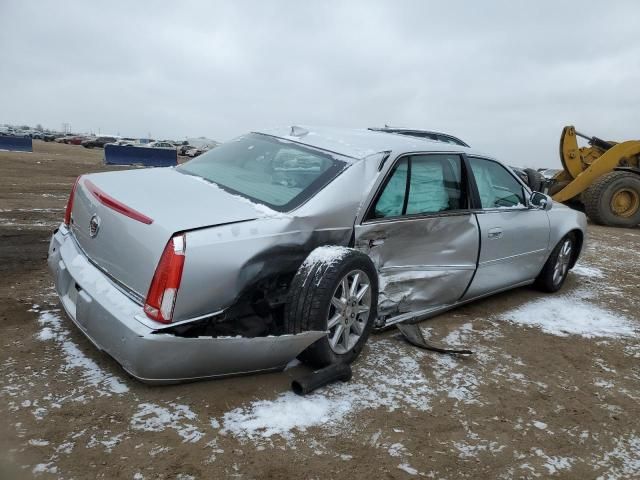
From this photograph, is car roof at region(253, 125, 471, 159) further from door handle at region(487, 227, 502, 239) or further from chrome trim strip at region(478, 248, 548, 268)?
chrome trim strip at region(478, 248, 548, 268)

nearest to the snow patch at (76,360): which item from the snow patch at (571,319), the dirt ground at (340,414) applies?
the dirt ground at (340,414)

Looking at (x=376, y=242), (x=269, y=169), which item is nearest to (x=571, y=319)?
(x=376, y=242)

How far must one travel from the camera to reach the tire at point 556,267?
5.10 m

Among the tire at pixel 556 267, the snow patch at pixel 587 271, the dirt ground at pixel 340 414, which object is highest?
the tire at pixel 556 267

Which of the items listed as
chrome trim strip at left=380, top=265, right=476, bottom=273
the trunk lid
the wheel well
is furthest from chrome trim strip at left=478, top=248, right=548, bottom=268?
the trunk lid

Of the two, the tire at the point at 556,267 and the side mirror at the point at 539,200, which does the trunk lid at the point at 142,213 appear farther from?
the tire at the point at 556,267

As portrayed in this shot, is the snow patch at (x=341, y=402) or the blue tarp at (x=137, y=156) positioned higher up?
the blue tarp at (x=137, y=156)

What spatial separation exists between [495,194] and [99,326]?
324cm

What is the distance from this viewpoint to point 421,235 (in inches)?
140

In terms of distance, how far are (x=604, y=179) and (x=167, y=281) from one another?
466 inches

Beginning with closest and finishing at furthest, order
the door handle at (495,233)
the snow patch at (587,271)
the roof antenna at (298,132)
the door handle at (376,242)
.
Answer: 1. the door handle at (376,242)
2. the roof antenna at (298,132)
3. the door handle at (495,233)
4. the snow patch at (587,271)

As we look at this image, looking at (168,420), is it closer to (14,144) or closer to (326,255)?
(326,255)

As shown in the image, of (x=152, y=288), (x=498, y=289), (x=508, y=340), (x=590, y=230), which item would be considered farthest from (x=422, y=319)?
(x=590, y=230)

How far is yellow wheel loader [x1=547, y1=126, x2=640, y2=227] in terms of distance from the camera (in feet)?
37.9
